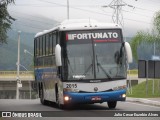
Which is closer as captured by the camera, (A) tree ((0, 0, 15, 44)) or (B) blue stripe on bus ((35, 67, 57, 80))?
(A) tree ((0, 0, 15, 44))

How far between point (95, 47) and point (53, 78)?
2.89 meters

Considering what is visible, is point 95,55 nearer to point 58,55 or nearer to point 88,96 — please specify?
point 58,55

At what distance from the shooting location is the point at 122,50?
22.7 m

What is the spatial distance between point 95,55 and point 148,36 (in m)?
28.6

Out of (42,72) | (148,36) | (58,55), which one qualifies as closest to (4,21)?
(58,55)

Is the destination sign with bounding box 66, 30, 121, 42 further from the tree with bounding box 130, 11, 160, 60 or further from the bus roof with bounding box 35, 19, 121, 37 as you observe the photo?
the tree with bounding box 130, 11, 160, 60

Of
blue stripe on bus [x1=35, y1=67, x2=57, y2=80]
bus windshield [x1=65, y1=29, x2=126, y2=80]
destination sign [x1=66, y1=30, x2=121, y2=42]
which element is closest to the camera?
bus windshield [x1=65, y1=29, x2=126, y2=80]

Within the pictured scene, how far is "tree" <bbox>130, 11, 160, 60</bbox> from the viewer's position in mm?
49188

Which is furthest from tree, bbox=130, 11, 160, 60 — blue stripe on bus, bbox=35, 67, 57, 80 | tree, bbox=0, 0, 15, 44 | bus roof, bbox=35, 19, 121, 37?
tree, bbox=0, 0, 15, 44

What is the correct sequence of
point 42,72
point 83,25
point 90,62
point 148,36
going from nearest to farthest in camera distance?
point 90,62 < point 83,25 < point 42,72 < point 148,36

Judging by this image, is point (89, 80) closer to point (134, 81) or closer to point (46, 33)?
point (46, 33)

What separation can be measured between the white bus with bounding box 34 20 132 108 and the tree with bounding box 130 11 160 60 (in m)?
26.4

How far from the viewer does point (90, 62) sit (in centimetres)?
2217

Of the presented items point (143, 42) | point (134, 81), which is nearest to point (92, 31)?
point (143, 42)
